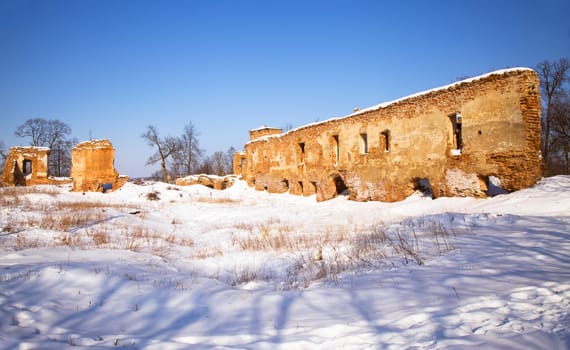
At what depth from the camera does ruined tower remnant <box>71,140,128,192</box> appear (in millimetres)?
22312

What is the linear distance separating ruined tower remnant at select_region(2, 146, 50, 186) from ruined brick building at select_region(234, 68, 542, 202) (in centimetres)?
2155

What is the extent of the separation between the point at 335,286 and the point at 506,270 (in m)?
1.88

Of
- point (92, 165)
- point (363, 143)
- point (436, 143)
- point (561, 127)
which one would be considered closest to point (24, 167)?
point (92, 165)

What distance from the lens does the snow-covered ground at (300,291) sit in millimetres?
2406

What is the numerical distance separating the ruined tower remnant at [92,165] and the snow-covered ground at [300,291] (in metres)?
16.4

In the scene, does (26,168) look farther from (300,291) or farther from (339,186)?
(300,291)

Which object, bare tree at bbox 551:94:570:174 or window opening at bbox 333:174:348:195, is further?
bare tree at bbox 551:94:570:174

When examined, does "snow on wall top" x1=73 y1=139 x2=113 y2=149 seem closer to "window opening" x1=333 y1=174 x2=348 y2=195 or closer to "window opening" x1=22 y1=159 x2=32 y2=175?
"window opening" x1=22 y1=159 x2=32 y2=175

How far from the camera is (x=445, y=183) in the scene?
12695 millimetres

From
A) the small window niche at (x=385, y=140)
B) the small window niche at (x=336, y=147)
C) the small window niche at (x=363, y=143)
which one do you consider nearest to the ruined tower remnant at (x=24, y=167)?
the small window niche at (x=336, y=147)

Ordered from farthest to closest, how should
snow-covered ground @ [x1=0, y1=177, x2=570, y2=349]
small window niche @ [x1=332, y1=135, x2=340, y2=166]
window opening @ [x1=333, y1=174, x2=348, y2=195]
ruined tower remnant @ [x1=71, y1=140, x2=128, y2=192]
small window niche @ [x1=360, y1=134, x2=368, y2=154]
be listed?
ruined tower remnant @ [x1=71, y1=140, x2=128, y2=192] → window opening @ [x1=333, y1=174, x2=348, y2=195] → small window niche @ [x1=332, y1=135, x2=340, y2=166] → small window niche @ [x1=360, y1=134, x2=368, y2=154] → snow-covered ground @ [x1=0, y1=177, x2=570, y2=349]

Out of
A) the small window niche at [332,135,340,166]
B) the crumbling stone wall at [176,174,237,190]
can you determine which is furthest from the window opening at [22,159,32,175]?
the small window niche at [332,135,340,166]

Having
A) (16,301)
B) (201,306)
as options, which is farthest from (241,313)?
(16,301)

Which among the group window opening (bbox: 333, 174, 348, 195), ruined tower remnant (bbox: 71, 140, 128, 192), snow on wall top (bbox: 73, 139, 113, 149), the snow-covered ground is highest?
snow on wall top (bbox: 73, 139, 113, 149)
